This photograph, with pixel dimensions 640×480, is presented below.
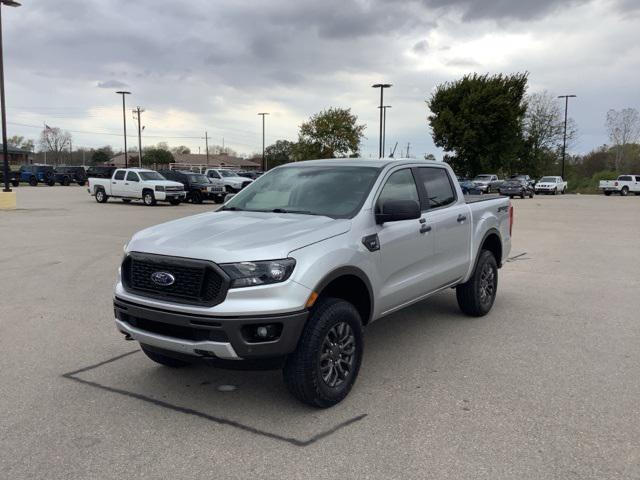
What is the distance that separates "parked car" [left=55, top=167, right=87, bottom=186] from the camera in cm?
5079

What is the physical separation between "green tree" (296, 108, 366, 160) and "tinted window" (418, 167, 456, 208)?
51.2 metres

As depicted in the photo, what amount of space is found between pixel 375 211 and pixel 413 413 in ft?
5.23

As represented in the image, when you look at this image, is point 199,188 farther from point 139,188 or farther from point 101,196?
point 101,196

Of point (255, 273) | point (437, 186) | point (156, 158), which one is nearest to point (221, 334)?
point (255, 273)

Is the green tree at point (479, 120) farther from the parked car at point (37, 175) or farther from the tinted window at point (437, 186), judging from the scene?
the tinted window at point (437, 186)

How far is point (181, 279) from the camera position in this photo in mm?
3625

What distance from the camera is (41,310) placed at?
21.6 feet

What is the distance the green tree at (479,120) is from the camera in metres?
52.3

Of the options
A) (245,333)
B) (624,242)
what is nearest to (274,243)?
(245,333)

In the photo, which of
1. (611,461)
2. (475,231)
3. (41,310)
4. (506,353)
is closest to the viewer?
(611,461)

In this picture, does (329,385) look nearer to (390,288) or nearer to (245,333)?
(245,333)

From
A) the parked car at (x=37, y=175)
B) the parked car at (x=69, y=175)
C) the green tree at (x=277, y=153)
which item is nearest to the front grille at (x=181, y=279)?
the parked car at (x=69, y=175)

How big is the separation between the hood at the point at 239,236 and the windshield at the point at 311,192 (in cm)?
23

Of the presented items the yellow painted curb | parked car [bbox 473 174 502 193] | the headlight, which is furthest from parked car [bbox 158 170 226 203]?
the headlight
